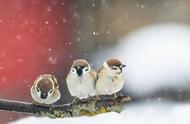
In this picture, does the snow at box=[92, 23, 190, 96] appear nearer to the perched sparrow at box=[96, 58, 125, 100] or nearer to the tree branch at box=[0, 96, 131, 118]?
the perched sparrow at box=[96, 58, 125, 100]

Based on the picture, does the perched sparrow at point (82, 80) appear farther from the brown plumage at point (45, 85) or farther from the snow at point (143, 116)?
the snow at point (143, 116)

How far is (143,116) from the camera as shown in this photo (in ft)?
5.39

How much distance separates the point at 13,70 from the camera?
1.70 meters

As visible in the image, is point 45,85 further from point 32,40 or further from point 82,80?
point 32,40

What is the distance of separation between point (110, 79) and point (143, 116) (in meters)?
0.57

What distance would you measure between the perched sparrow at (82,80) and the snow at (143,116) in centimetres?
47

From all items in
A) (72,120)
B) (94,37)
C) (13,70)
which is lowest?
(72,120)

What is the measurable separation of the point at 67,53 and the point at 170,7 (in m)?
0.36

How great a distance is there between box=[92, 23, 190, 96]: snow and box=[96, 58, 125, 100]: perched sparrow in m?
0.59

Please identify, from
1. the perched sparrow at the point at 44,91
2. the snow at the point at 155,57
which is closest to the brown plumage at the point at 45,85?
the perched sparrow at the point at 44,91

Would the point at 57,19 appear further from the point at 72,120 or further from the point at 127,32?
the point at 72,120

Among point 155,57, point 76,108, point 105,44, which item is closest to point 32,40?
point 105,44

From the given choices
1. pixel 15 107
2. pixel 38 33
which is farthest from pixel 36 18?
pixel 15 107

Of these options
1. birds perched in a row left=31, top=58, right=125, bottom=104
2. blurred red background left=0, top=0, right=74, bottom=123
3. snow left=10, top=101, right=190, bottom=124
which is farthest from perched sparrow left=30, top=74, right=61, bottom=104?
blurred red background left=0, top=0, right=74, bottom=123
